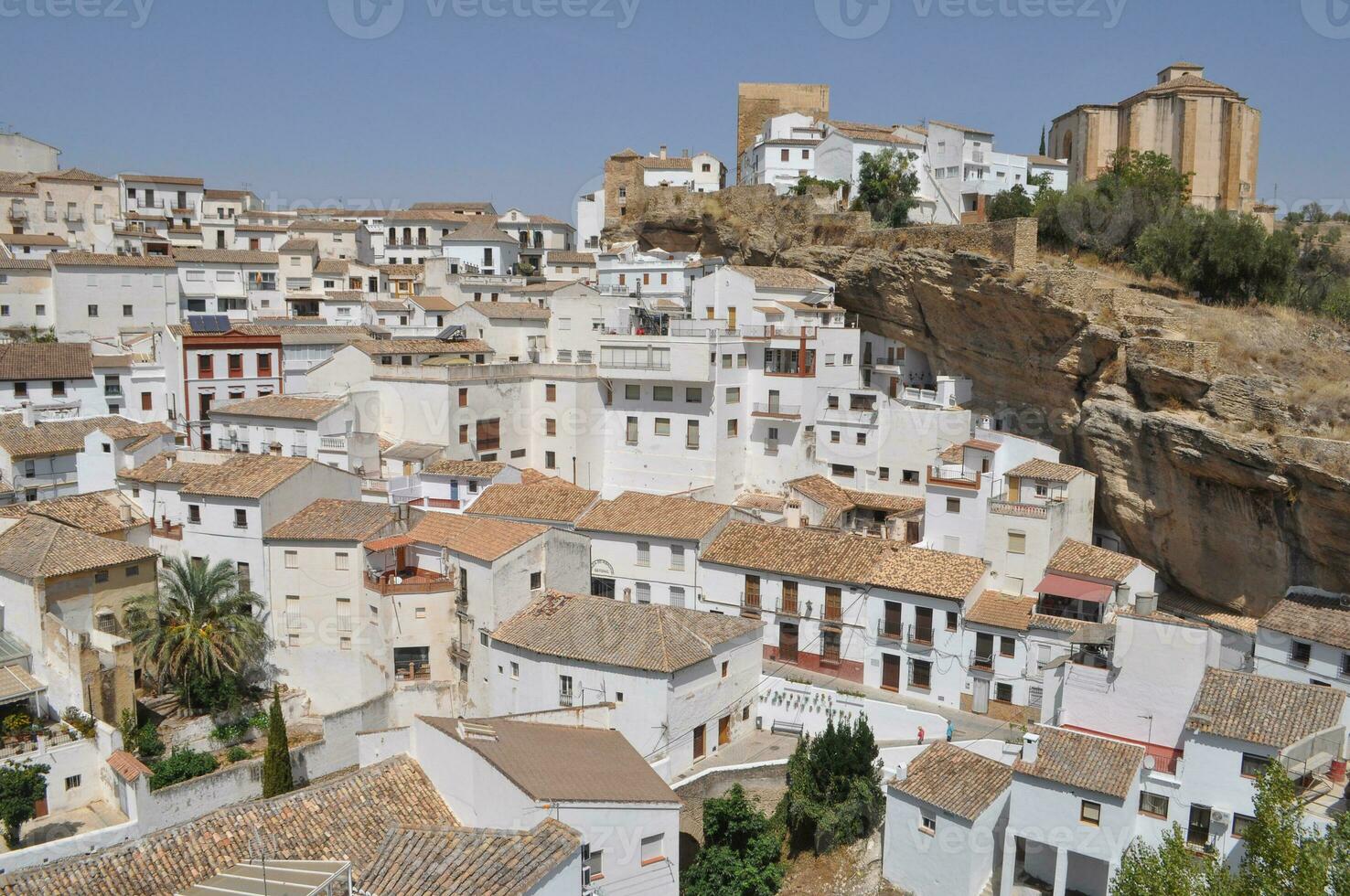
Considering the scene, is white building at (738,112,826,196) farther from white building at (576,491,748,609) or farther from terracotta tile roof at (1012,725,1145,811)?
terracotta tile roof at (1012,725,1145,811)

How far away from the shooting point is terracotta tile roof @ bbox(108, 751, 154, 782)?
21.5 meters

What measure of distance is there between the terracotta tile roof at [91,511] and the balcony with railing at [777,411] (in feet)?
68.9

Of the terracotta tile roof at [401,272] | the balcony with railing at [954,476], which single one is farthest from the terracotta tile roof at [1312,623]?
the terracotta tile roof at [401,272]

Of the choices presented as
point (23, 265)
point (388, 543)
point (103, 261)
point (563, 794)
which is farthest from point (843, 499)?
point (23, 265)

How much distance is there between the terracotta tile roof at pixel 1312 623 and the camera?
72.2ft

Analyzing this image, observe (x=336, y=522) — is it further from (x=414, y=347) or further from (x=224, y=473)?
(x=414, y=347)

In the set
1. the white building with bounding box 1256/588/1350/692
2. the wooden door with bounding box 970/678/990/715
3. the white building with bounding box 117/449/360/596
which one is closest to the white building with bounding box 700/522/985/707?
the wooden door with bounding box 970/678/990/715

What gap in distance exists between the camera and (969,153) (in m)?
Answer: 48.8

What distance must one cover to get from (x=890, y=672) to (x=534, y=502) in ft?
41.2

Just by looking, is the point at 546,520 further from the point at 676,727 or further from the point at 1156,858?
the point at 1156,858

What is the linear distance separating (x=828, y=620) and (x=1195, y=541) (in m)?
11.1

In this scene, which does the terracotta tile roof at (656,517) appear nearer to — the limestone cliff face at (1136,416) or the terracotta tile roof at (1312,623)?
the limestone cliff face at (1136,416)

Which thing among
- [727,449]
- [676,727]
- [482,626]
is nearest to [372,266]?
[727,449]

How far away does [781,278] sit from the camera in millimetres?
41688
